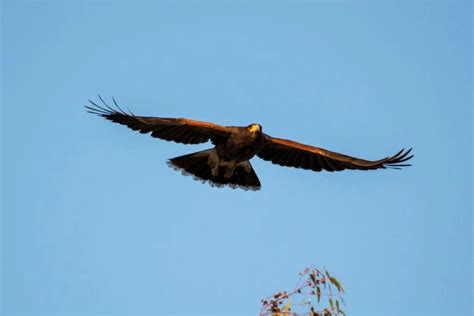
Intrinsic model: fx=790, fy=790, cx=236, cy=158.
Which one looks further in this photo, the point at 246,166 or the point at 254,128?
the point at 246,166

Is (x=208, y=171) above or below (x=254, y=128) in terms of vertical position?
below

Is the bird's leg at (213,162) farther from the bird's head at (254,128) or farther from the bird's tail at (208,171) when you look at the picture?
the bird's head at (254,128)

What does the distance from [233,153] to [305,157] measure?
1.12 metres

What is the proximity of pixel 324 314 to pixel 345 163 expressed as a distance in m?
5.24

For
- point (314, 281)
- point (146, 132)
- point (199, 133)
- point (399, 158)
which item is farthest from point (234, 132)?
point (314, 281)

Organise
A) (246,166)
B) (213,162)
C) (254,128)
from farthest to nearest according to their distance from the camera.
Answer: (246,166), (213,162), (254,128)

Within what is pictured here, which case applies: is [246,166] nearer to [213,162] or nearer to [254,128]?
[213,162]

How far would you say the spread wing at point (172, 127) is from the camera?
10.1 metres

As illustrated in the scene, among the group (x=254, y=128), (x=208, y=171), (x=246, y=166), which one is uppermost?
(x=254, y=128)

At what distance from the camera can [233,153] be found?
34.1ft

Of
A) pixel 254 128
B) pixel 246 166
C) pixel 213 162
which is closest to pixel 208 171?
pixel 213 162

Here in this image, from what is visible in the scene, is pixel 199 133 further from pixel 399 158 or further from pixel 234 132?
pixel 399 158

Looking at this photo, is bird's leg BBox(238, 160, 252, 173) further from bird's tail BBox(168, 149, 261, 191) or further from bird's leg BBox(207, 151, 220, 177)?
bird's leg BBox(207, 151, 220, 177)

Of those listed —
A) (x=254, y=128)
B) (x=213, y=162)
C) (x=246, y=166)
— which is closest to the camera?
(x=254, y=128)
